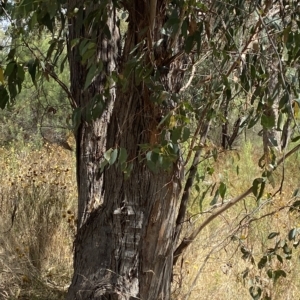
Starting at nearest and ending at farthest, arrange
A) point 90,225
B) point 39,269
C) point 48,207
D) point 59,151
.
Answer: point 90,225 < point 39,269 < point 48,207 < point 59,151

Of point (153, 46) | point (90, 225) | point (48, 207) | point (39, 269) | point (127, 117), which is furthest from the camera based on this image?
point (48, 207)

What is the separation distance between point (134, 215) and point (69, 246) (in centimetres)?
198

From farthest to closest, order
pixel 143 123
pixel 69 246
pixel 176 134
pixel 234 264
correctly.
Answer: pixel 69 246
pixel 234 264
pixel 143 123
pixel 176 134

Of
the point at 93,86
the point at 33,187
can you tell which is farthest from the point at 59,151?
the point at 93,86

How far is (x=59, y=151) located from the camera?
7.09m

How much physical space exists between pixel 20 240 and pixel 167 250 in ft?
6.88

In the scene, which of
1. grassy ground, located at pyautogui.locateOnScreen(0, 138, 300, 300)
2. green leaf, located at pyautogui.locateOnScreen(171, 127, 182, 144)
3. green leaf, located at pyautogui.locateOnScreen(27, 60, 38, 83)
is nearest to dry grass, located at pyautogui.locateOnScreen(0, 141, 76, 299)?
grassy ground, located at pyautogui.locateOnScreen(0, 138, 300, 300)

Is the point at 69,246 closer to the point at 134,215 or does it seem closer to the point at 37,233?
the point at 37,233

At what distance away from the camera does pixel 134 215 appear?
2516 mm

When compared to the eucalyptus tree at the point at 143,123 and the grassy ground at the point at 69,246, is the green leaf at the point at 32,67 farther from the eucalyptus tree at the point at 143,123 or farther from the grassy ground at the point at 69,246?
the grassy ground at the point at 69,246

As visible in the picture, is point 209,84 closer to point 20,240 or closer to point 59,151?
point 20,240

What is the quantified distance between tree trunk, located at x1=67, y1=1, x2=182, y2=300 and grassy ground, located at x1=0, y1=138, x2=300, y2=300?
501 mm

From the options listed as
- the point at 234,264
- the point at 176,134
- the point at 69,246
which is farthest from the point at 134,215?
the point at 69,246

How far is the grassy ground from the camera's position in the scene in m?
3.54
